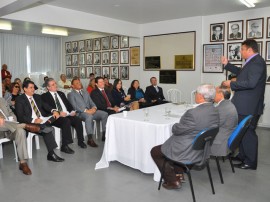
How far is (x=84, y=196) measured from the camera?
9.14 feet

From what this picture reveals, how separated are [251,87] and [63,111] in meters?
3.02

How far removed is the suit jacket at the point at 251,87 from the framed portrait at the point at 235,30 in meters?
3.26

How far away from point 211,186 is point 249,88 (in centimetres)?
134

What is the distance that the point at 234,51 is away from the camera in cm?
644

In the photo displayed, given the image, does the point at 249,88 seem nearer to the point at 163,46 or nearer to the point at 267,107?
the point at 267,107

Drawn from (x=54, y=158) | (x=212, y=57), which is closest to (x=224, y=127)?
(x=54, y=158)

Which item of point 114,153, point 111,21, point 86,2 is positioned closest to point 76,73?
point 111,21

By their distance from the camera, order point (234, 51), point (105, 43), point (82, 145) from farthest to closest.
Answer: point (105, 43) < point (234, 51) < point (82, 145)

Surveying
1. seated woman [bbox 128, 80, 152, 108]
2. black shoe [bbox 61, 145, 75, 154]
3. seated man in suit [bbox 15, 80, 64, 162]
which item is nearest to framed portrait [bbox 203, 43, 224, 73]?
seated woman [bbox 128, 80, 152, 108]

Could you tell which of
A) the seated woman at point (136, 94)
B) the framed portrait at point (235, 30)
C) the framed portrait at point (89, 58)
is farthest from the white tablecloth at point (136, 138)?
the framed portrait at point (89, 58)

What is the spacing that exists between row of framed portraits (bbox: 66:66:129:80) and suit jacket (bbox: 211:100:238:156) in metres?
5.89

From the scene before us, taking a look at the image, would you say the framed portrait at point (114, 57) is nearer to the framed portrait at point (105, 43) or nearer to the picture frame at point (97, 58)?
the framed portrait at point (105, 43)

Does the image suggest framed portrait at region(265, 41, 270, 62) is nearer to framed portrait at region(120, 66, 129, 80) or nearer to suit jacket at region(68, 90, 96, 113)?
framed portrait at region(120, 66, 129, 80)

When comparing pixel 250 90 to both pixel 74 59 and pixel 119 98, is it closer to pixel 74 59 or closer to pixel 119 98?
pixel 119 98
